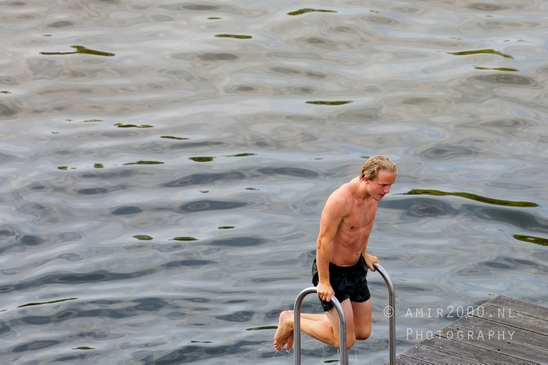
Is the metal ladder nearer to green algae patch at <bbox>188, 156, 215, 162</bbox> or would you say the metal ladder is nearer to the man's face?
the man's face

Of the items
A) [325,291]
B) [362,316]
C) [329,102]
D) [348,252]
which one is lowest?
[329,102]

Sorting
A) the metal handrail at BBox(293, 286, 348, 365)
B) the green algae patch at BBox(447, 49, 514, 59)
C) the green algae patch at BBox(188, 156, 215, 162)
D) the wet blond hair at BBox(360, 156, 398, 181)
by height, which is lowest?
the green algae patch at BBox(188, 156, 215, 162)

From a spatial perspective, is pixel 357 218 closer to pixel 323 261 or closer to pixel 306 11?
pixel 323 261

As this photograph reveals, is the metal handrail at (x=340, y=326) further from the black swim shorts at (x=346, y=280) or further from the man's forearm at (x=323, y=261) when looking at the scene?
the black swim shorts at (x=346, y=280)

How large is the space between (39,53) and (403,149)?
298 inches

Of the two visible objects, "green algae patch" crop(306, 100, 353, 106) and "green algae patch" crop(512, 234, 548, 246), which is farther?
"green algae patch" crop(306, 100, 353, 106)

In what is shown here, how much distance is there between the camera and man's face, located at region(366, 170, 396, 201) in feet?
23.8

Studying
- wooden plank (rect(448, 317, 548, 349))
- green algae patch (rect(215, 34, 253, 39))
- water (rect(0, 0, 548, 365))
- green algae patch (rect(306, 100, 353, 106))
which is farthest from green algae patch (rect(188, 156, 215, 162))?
wooden plank (rect(448, 317, 548, 349))

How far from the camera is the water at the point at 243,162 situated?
1127cm

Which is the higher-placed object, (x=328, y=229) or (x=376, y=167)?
(x=376, y=167)

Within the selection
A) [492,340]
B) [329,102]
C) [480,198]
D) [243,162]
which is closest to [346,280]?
[492,340]

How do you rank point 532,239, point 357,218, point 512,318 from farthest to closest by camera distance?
point 532,239 → point 512,318 → point 357,218

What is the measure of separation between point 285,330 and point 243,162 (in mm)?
6829

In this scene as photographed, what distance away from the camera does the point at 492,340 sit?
27.7 ft
